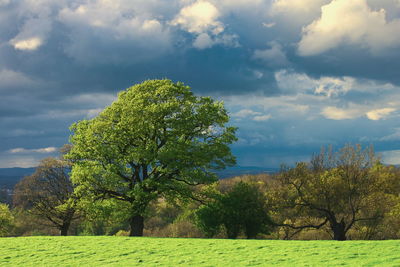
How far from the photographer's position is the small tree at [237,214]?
48.6 meters

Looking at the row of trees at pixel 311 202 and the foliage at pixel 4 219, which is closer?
the row of trees at pixel 311 202

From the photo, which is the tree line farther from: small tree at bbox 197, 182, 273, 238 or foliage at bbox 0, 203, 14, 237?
foliage at bbox 0, 203, 14, 237

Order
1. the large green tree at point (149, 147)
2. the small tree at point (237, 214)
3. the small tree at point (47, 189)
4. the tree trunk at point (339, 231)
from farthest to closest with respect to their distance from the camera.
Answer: the small tree at point (47, 189)
the tree trunk at point (339, 231)
the small tree at point (237, 214)
the large green tree at point (149, 147)

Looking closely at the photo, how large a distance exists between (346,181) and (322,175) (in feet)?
9.97

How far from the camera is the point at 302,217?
58719 mm

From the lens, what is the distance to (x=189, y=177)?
44.4m

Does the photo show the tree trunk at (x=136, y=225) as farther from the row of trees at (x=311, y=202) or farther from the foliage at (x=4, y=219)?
the foliage at (x=4, y=219)

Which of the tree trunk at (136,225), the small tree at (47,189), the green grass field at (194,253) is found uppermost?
the small tree at (47,189)

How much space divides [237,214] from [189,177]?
8.35 meters

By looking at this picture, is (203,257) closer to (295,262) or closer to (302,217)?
(295,262)

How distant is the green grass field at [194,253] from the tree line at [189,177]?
311 inches

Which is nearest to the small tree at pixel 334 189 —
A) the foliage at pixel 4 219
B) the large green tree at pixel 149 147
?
the large green tree at pixel 149 147

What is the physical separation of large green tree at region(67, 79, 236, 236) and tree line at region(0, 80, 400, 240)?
4.3 inches

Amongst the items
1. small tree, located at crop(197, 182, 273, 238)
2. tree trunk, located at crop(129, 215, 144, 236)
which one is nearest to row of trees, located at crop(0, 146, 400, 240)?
small tree, located at crop(197, 182, 273, 238)
